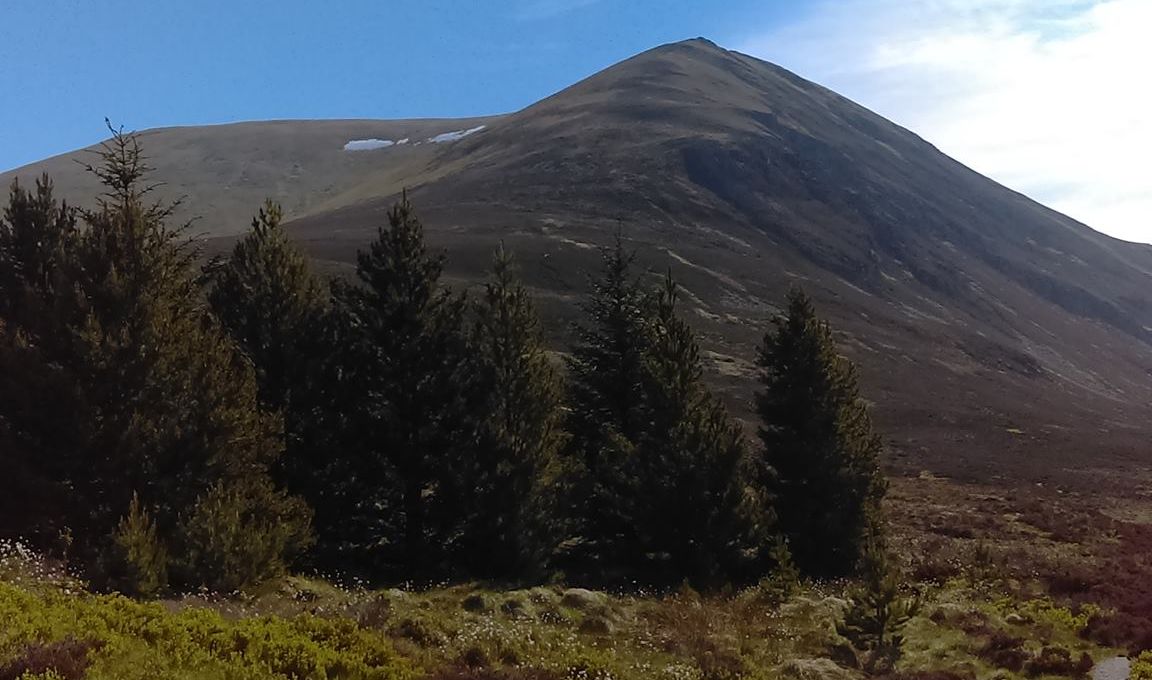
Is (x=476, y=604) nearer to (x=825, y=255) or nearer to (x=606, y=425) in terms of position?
(x=606, y=425)

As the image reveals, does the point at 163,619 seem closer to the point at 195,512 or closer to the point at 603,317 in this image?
the point at 195,512

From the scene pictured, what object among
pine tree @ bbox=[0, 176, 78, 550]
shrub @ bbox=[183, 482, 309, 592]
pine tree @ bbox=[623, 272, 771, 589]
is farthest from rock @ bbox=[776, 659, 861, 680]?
pine tree @ bbox=[0, 176, 78, 550]

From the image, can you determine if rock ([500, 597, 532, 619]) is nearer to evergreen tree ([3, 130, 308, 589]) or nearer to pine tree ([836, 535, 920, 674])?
evergreen tree ([3, 130, 308, 589])

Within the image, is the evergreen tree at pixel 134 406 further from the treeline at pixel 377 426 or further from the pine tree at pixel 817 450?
the pine tree at pixel 817 450

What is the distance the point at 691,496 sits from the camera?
2470 cm

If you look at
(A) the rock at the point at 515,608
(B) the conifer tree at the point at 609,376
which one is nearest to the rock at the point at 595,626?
(A) the rock at the point at 515,608

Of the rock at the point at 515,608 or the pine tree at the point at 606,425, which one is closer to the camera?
the rock at the point at 515,608

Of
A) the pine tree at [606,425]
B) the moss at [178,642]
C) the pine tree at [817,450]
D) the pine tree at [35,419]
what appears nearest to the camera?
the moss at [178,642]

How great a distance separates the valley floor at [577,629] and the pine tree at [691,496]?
204 cm

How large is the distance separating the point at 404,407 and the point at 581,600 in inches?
337

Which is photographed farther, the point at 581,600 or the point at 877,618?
the point at 581,600

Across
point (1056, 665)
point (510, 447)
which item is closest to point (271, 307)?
point (510, 447)

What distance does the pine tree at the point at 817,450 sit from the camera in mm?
27031

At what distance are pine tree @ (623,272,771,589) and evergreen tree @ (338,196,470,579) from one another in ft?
18.5
